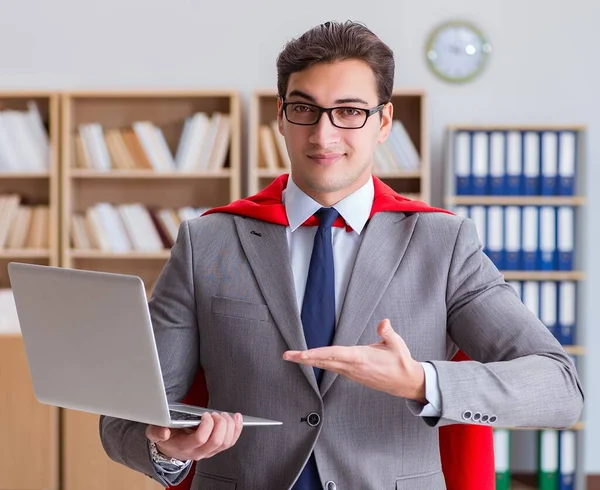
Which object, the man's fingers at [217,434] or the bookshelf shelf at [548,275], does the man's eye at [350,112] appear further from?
the bookshelf shelf at [548,275]

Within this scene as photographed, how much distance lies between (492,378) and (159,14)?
4.01 metres

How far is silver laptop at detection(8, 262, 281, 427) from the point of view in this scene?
4.03 feet

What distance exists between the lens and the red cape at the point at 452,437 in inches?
66.2

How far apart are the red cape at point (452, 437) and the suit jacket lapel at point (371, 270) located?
57 mm

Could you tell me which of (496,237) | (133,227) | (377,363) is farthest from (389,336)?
(133,227)

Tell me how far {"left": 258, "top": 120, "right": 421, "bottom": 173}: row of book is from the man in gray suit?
2919mm

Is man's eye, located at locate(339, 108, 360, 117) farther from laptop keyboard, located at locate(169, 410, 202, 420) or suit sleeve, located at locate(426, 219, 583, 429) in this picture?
laptop keyboard, located at locate(169, 410, 202, 420)

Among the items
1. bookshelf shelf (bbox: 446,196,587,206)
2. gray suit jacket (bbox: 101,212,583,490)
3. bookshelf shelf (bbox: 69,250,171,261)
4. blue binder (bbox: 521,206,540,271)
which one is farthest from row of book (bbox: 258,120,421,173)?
gray suit jacket (bbox: 101,212,583,490)

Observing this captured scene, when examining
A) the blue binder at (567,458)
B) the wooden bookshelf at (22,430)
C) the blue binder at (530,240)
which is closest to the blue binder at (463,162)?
the blue binder at (530,240)

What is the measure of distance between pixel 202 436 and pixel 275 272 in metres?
0.38

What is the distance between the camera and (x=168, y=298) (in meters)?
1.61

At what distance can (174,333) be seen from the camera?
1.58m

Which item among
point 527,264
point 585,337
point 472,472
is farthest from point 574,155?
point 472,472

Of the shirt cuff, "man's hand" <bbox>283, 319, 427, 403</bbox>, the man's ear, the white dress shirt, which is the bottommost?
the shirt cuff
